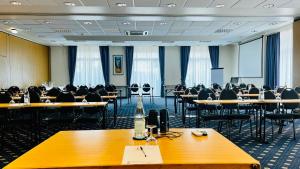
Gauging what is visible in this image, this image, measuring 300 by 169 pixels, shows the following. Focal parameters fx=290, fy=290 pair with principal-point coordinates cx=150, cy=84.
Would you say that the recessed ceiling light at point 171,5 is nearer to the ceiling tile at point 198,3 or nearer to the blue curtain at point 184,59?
the ceiling tile at point 198,3

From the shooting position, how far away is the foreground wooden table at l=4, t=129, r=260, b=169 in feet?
5.07

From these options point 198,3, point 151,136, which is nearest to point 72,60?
point 198,3

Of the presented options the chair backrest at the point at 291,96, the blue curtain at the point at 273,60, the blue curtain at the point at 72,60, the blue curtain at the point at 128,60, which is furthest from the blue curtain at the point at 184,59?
the chair backrest at the point at 291,96

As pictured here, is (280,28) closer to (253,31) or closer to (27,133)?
(253,31)

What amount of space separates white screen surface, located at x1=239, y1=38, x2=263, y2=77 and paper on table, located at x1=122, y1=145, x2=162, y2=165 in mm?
12225

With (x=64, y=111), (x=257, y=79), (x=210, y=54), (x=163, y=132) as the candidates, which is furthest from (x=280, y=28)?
(x=163, y=132)

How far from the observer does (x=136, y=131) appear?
221 centimetres

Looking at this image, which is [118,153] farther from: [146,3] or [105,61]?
[105,61]

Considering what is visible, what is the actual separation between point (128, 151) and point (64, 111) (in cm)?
525

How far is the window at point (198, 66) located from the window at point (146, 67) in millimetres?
1875

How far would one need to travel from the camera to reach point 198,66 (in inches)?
683

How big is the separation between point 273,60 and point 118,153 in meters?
11.5

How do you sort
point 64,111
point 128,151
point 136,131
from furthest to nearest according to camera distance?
point 64,111 < point 136,131 < point 128,151

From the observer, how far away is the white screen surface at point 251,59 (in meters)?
13.1
